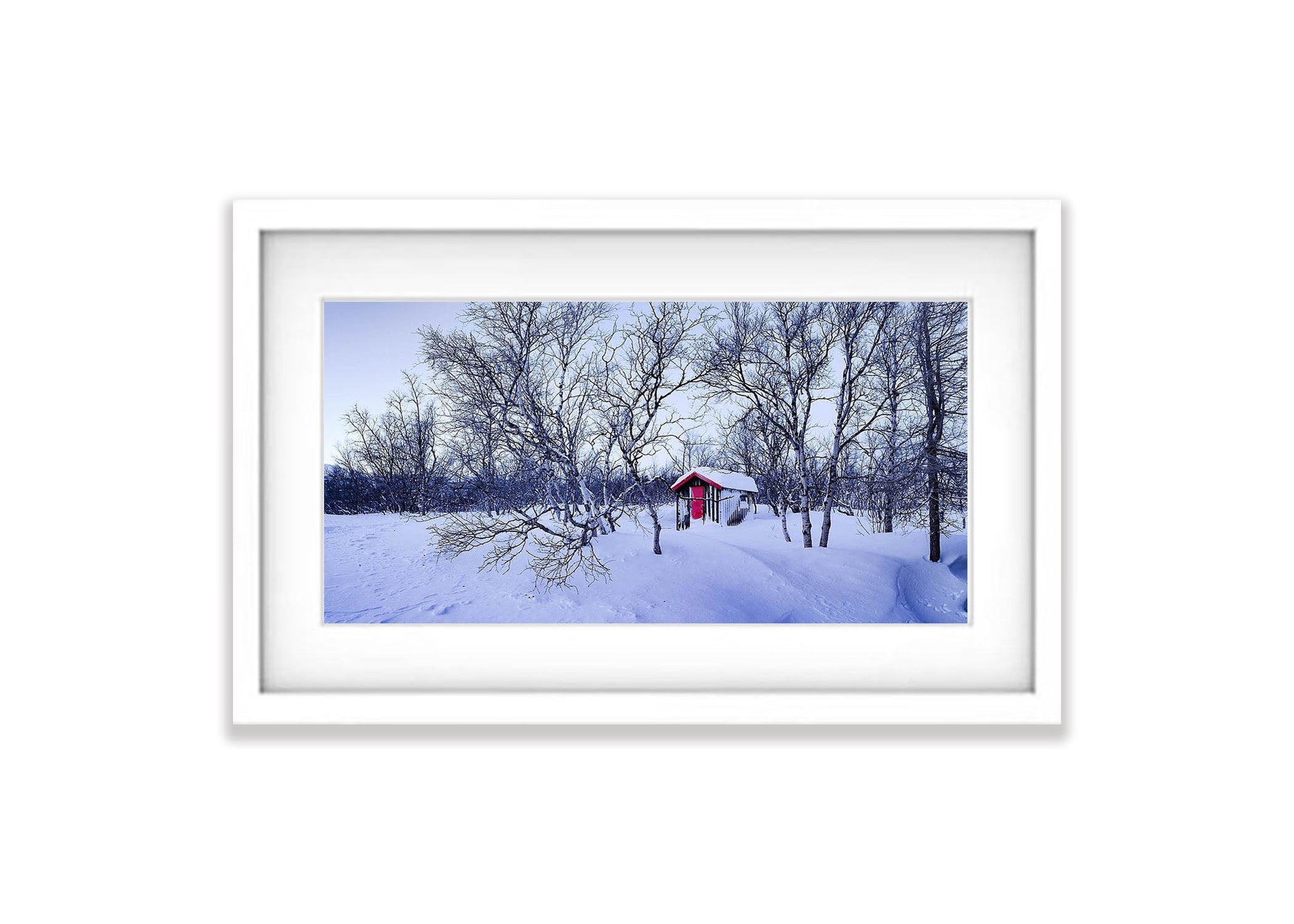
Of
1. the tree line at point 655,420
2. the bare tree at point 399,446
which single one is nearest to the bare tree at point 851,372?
the tree line at point 655,420

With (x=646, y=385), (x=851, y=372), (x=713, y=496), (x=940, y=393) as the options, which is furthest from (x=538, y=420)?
(x=940, y=393)

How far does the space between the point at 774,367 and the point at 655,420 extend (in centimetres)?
29

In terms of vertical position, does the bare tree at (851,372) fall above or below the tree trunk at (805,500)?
above

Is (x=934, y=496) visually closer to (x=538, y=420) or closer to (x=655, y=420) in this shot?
(x=655, y=420)

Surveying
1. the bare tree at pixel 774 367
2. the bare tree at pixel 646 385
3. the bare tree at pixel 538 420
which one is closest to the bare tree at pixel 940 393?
the bare tree at pixel 774 367

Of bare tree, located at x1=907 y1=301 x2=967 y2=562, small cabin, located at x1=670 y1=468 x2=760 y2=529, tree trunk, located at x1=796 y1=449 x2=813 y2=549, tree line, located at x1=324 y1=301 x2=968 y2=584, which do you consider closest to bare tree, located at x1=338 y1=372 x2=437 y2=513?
tree line, located at x1=324 y1=301 x2=968 y2=584

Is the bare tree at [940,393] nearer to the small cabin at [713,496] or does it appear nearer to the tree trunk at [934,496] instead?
the tree trunk at [934,496]

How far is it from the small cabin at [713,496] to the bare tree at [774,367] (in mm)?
125

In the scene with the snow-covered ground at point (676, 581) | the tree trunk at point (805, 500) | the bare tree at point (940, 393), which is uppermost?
the bare tree at point (940, 393)

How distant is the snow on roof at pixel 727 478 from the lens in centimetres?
105

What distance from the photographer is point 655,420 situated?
107 cm
